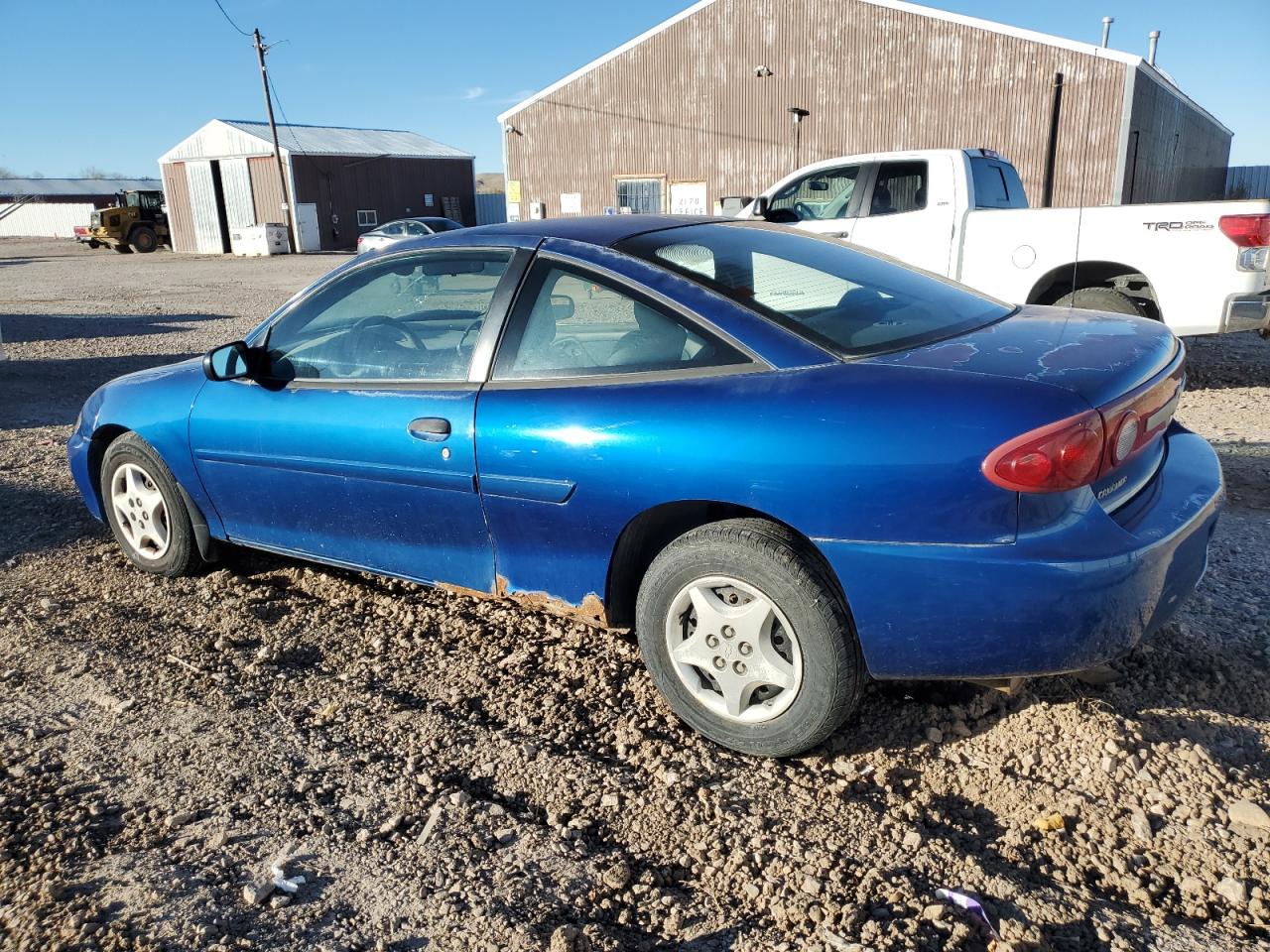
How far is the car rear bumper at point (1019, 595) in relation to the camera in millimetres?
2289

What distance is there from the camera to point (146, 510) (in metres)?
4.27

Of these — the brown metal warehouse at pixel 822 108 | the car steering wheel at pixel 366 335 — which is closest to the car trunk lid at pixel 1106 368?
the car steering wheel at pixel 366 335

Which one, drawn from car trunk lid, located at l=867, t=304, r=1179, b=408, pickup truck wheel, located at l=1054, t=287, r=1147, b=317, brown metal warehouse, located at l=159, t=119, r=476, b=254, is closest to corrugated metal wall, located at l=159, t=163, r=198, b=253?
brown metal warehouse, located at l=159, t=119, r=476, b=254

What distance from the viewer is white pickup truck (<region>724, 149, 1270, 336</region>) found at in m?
6.52

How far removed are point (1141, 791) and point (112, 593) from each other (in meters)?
4.04

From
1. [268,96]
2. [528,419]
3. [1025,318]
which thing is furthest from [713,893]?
[268,96]

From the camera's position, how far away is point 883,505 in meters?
2.36

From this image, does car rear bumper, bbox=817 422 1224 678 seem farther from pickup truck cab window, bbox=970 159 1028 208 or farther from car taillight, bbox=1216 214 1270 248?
pickup truck cab window, bbox=970 159 1028 208

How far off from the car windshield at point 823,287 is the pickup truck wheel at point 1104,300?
4.15m

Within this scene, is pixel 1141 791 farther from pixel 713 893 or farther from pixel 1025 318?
pixel 1025 318

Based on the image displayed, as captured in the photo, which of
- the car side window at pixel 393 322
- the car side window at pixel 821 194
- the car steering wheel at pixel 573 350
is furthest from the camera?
the car side window at pixel 821 194

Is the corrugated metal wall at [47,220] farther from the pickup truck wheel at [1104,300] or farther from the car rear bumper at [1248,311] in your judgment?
the car rear bumper at [1248,311]

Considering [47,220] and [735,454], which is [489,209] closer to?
[47,220]

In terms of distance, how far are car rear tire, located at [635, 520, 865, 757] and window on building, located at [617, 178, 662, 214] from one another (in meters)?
24.8
